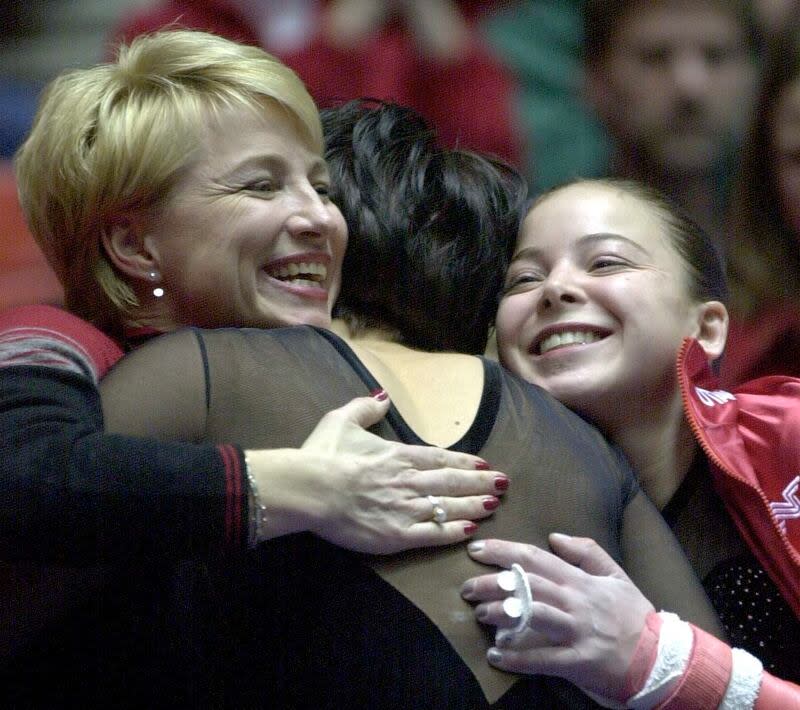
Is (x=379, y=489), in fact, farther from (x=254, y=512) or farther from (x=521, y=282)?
(x=521, y=282)

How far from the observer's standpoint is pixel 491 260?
182 cm

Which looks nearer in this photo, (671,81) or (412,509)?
(412,509)

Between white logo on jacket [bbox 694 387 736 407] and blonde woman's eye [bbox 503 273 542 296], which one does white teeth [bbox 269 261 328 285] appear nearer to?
blonde woman's eye [bbox 503 273 542 296]

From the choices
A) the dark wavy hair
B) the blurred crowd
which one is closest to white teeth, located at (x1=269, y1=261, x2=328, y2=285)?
the blurred crowd

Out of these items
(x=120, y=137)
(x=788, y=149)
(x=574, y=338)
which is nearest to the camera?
(x=120, y=137)

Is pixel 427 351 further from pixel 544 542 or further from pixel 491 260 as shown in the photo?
pixel 544 542

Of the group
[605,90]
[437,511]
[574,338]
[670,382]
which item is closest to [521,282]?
[574,338]

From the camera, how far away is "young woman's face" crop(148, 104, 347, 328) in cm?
165

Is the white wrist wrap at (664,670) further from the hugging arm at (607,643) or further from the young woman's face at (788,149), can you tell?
the young woman's face at (788,149)

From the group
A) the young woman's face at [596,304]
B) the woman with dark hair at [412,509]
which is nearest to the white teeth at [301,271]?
the woman with dark hair at [412,509]

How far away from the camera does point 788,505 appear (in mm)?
1648

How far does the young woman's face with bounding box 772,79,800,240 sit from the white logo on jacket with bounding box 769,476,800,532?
1015 mm

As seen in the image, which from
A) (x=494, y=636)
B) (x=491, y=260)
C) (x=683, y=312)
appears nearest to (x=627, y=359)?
(x=683, y=312)

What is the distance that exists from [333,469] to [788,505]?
63 centimetres
